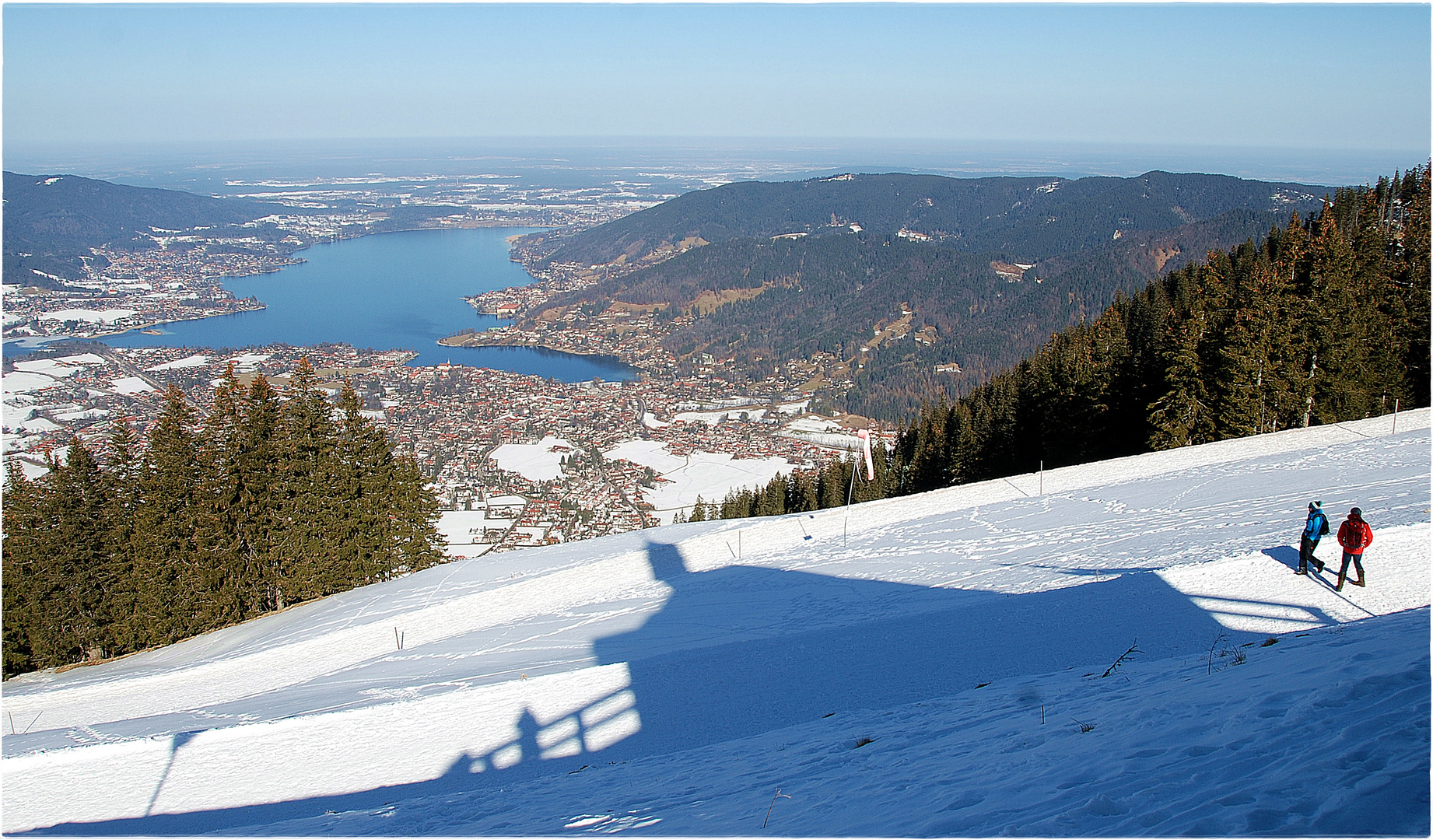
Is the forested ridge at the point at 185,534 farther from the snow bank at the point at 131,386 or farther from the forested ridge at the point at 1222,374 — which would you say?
the snow bank at the point at 131,386

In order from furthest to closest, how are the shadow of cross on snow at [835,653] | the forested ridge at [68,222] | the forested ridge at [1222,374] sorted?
1. the forested ridge at [68,222]
2. the forested ridge at [1222,374]
3. the shadow of cross on snow at [835,653]

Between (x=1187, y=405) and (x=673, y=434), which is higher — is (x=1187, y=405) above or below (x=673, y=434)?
above

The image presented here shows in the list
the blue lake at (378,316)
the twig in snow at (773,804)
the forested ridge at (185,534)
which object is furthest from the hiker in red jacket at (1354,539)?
the blue lake at (378,316)

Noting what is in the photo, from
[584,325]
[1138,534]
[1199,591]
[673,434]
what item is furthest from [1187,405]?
[584,325]

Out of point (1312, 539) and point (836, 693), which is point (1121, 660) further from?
point (1312, 539)

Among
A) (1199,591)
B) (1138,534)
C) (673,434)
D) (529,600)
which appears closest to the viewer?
(1199,591)

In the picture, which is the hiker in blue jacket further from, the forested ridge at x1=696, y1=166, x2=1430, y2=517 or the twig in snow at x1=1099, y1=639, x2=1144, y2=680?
the forested ridge at x1=696, y1=166, x2=1430, y2=517

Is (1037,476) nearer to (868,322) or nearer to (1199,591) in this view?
(1199,591)

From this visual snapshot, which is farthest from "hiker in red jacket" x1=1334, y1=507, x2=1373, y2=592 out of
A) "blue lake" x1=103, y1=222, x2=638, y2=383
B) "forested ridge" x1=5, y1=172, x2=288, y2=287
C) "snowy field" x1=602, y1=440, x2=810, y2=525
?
"forested ridge" x1=5, y1=172, x2=288, y2=287
